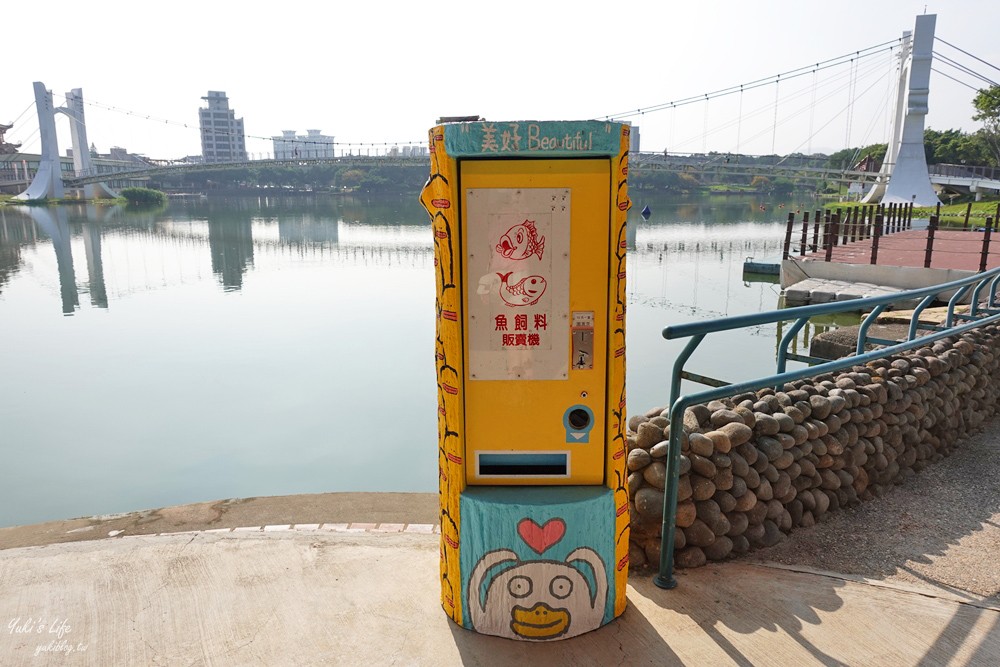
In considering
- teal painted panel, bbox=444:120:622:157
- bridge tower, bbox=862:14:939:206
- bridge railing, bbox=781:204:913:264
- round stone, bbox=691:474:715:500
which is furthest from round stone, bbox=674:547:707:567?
bridge tower, bbox=862:14:939:206

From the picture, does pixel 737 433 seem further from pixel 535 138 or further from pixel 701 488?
pixel 535 138

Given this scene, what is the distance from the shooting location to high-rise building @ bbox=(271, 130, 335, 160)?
58.8 metres

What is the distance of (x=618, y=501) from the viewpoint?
246 cm

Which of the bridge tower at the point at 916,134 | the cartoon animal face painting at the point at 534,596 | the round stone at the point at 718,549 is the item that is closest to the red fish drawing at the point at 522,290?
the cartoon animal face painting at the point at 534,596

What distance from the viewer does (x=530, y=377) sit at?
7.99ft

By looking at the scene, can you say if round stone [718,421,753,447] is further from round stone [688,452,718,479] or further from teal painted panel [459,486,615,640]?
teal painted panel [459,486,615,640]

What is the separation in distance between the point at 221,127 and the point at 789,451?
467 feet

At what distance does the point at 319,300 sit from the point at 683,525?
14993 mm

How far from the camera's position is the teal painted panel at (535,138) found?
220 cm

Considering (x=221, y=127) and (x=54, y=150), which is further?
(x=221, y=127)

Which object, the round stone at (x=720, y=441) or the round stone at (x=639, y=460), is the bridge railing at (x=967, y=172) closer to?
the round stone at (x=720, y=441)

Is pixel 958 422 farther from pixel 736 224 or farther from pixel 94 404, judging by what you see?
pixel 736 224

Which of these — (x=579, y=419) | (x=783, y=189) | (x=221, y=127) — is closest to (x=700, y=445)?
(x=579, y=419)

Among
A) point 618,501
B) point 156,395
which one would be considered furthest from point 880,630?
point 156,395
